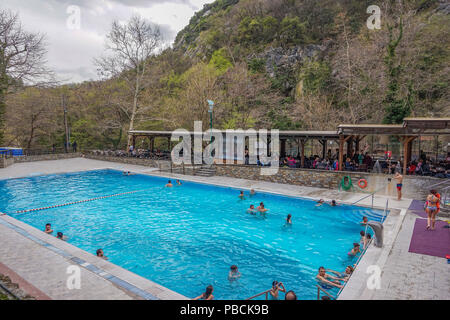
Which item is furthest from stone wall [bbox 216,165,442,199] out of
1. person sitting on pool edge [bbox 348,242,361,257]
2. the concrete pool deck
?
person sitting on pool edge [bbox 348,242,361,257]

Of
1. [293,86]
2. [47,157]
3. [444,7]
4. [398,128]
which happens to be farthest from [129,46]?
[444,7]

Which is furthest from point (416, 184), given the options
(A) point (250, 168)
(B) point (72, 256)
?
(B) point (72, 256)

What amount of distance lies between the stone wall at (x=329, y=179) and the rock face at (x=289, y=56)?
73.4ft

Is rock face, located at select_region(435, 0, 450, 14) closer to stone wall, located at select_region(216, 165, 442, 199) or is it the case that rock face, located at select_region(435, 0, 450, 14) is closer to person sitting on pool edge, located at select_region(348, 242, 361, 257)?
stone wall, located at select_region(216, 165, 442, 199)

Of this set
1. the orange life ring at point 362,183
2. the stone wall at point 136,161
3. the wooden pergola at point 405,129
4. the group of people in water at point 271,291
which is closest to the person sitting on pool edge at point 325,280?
the group of people in water at point 271,291

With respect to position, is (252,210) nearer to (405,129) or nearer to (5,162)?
(405,129)

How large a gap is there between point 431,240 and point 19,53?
26.5 metres

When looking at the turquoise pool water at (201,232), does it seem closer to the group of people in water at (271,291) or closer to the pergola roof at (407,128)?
the group of people in water at (271,291)

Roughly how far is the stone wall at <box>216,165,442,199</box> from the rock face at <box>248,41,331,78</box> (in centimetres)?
2237

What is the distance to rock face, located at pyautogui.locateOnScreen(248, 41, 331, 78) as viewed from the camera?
37.8m

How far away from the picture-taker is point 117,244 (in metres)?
9.66

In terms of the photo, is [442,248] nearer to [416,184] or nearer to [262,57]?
[416,184]

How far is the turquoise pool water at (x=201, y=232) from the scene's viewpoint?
25.4ft
